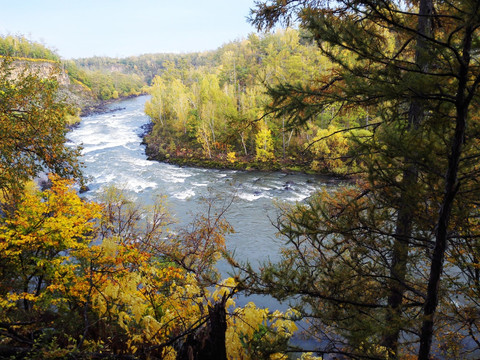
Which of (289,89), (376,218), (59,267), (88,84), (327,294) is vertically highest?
(88,84)

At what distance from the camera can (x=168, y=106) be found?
1613 inches

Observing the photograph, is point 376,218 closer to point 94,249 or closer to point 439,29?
point 439,29

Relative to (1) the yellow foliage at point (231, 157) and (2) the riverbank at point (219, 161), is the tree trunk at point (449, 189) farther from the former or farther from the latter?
(1) the yellow foliage at point (231, 157)

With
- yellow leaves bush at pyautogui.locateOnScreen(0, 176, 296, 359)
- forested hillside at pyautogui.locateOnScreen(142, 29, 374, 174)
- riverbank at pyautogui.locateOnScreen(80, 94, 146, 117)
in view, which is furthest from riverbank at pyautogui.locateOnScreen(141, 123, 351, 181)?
riverbank at pyautogui.locateOnScreen(80, 94, 146, 117)

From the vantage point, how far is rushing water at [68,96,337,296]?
15125 millimetres

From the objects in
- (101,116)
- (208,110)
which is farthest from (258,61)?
(101,116)

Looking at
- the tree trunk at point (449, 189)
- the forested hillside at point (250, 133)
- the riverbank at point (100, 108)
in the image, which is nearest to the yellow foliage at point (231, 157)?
the forested hillside at point (250, 133)

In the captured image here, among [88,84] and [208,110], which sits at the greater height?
[88,84]

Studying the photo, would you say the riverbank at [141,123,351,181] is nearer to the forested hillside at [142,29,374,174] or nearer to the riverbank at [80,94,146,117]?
the forested hillside at [142,29,374,174]

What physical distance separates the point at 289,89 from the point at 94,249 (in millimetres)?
5844

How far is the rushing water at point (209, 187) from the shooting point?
1512cm

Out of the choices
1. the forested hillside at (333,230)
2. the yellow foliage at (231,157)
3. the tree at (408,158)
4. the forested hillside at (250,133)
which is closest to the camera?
the tree at (408,158)

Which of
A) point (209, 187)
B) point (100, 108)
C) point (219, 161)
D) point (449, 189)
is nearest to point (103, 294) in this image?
point (449, 189)

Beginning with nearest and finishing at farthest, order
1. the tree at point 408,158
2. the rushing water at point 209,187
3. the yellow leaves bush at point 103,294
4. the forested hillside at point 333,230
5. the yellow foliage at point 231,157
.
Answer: the tree at point 408,158
the forested hillside at point 333,230
the yellow leaves bush at point 103,294
the rushing water at point 209,187
the yellow foliage at point 231,157
